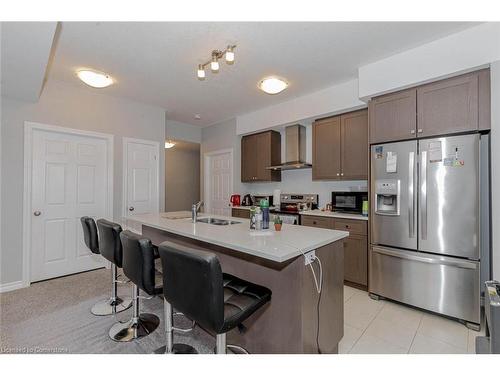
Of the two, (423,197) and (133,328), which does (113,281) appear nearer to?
(133,328)

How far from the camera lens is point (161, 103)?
13.5 ft

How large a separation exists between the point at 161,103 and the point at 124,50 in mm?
1610

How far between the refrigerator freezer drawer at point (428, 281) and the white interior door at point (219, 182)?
3143mm

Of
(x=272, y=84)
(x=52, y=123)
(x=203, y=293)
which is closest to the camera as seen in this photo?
(x=203, y=293)

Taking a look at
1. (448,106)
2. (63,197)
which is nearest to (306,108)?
(448,106)

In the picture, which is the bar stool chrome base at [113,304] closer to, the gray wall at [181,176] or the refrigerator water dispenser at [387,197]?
the refrigerator water dispenser at [387,197]

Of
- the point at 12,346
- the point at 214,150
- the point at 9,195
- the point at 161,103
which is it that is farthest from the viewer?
the point at 214,150

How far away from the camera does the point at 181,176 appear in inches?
299

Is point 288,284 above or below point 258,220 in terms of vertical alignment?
below

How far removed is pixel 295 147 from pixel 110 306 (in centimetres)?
340

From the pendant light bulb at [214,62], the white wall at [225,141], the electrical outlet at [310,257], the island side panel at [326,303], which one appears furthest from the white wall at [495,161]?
the white wall at [225,141]

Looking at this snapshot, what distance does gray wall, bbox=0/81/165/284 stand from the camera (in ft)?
9.68
